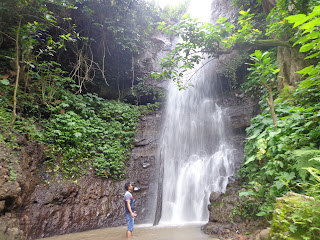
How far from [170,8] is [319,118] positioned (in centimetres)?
1703

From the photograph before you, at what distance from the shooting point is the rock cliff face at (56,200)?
501 cm

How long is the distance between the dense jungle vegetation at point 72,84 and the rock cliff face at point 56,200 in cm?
41

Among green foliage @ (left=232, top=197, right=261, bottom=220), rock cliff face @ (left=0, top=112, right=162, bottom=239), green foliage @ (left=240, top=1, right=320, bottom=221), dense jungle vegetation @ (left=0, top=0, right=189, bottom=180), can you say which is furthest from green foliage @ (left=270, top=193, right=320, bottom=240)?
dense jungle vegetation @ (left=0, top=0, right=189, bottom=180)

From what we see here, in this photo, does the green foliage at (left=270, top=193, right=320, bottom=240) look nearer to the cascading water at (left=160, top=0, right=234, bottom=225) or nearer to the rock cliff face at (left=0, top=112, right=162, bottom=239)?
the cascading water at (left=160, top=0, right=234, bottom=225)

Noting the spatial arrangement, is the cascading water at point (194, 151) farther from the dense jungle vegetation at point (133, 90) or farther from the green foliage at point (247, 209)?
the green foliage at point (247, 209)

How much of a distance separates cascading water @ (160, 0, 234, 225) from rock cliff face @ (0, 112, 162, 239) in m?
1.01

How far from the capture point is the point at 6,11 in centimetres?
654

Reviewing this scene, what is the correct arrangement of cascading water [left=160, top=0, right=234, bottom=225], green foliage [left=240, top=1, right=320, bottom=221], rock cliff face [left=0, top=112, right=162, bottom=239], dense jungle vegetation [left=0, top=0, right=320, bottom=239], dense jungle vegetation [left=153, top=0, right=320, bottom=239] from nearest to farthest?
dense jungle vegetation [left=153, top=0, right=320, bottom=239] < green foliage [left=240, top=1, right=320, bottom=221] < dense jungle vegetation [left=0, top=0, right=320, bottom=239] < rock cliff face [left=0, top=112, right=162, bottom=239] < cascading water [left=160, top=0, right=234, bottom=225]

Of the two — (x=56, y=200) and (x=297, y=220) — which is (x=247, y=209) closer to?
(x=297, y=220)

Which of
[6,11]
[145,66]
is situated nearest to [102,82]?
[145,66]

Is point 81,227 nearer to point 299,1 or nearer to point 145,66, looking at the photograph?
point 299,1

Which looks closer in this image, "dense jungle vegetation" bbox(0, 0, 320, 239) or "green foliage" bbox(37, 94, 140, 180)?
"dense jungle vegetation" bbox(0, 0, 320, 239)

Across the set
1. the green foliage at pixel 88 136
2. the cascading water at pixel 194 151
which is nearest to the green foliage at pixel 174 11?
the cascading water at pixel 194 151

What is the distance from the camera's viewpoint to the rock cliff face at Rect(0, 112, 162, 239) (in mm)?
5008
